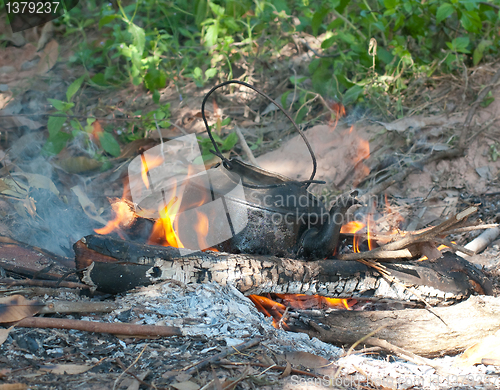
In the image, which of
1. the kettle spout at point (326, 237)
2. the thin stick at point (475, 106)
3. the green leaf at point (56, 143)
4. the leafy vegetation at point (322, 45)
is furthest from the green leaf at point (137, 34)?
the thin stick at point (475, 106)

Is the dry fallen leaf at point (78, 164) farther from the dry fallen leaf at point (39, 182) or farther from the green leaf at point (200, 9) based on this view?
the green leaf at point (200, 9)

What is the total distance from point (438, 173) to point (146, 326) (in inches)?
124

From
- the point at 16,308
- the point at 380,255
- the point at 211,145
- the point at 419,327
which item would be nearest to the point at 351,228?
the point at 380,255

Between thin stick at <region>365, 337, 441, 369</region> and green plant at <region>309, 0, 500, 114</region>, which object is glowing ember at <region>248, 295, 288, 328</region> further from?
green plant at <region>309, 0, 500, 114</region>

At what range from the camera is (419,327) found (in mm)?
2215

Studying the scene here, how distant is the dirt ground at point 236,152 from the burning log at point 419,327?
0.13 m

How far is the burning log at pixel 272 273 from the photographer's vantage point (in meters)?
2.08

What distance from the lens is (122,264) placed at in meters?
2.06

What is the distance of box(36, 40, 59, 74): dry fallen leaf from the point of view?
220 inches

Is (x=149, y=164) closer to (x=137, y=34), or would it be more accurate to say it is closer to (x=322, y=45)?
(x=137, y=34)

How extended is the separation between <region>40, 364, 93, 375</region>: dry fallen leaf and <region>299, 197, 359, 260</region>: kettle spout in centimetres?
143

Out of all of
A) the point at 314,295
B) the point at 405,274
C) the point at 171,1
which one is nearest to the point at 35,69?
the point at 171,1

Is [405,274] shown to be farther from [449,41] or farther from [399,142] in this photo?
[449,41]

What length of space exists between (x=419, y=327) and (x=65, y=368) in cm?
168
